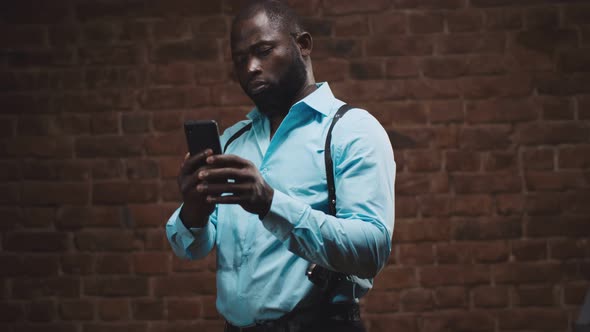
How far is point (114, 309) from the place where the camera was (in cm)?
281

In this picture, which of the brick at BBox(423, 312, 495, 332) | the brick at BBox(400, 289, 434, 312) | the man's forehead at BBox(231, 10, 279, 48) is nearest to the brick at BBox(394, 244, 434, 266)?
the brick at BBox(400, 289, 434, 312)

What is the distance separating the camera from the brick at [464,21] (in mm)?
2730

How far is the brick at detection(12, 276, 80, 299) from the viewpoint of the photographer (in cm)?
282

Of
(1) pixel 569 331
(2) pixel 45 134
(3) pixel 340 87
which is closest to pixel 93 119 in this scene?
(2) pixel 45 134

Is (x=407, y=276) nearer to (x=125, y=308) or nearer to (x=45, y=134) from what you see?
(x=125, y=308)

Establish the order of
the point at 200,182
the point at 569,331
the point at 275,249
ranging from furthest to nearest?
the point at 569,331 < the point at 275,249 < the point at 200,182

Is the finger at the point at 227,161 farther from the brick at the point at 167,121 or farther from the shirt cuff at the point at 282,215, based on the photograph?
the brick at the point at 167,121

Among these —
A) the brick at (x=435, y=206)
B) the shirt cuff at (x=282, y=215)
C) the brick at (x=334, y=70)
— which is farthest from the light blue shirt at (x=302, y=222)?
the brick at (x=435, y=206)

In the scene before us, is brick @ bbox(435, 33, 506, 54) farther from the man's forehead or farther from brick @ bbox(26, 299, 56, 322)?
brick @ bbox(26, 299, 56, 322)

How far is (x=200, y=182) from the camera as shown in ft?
4.14

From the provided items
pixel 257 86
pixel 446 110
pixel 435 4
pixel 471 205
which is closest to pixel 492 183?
pixel 471 205

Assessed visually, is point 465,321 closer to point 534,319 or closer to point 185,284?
point 534,319

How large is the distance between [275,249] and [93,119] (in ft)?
5.32

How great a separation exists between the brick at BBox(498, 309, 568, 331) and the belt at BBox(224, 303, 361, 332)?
1.47m
